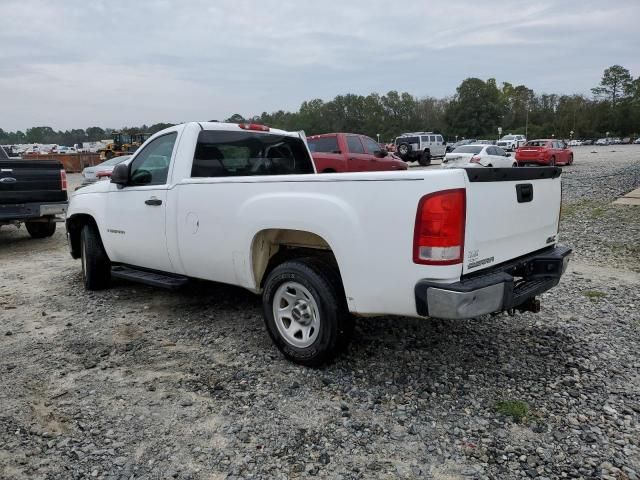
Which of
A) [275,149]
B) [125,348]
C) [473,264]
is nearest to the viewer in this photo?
[473,264]

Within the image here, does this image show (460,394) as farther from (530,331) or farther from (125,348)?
(125,348)

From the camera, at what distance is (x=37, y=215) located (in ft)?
28.2

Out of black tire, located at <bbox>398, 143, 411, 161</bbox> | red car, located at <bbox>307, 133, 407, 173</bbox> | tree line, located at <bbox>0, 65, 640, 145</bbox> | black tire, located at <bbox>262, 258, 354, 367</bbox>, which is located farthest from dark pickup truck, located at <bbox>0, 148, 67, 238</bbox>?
tree line, located at <bbox>0, 65, 640, 145</bbox>

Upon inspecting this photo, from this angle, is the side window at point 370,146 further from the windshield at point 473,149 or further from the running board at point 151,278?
the running board at point 151,278

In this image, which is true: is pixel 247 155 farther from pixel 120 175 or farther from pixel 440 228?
pixel 440 228

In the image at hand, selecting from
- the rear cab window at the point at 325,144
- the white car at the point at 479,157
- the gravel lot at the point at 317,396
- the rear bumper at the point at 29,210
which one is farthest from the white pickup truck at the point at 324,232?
the white car at the point at 479,157

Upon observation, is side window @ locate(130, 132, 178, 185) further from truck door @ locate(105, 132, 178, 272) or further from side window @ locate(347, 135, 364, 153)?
side window @ locate(347, 135, 364, 153)

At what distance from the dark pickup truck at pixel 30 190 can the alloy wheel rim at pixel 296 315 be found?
6614 millimetres

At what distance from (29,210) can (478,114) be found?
114 metres

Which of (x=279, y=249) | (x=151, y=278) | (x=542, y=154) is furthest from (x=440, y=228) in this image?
(x=542, y=154)

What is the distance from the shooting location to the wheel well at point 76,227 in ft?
19.5

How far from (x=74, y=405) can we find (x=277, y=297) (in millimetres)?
1526

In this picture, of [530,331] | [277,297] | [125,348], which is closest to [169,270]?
[125,348]

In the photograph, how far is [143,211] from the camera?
15.8 feet
